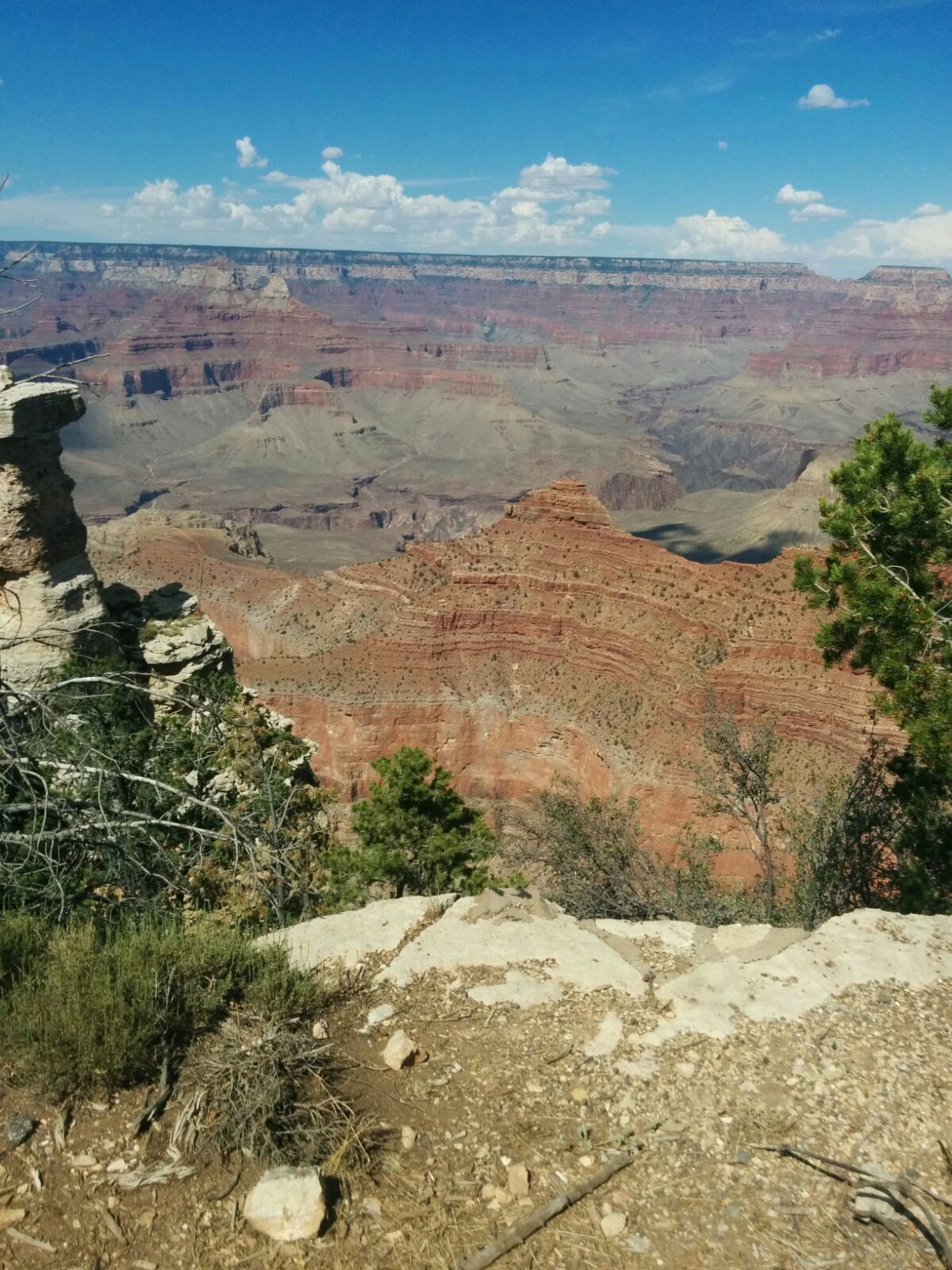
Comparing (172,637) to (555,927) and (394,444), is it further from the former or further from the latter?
(394,444)

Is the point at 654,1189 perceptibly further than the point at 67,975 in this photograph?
No

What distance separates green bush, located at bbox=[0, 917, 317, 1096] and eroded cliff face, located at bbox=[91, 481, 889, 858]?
2394 centimetres

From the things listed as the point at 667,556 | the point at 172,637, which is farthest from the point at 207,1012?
the point at 667,556

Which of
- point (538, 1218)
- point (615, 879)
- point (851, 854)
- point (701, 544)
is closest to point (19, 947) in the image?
point (538, 1218)

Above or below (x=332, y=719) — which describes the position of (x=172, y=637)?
above

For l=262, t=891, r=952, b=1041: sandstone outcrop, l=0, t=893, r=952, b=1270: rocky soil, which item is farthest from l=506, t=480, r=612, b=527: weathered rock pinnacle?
l=0, t=893, r=952, b=1270: rocky soil

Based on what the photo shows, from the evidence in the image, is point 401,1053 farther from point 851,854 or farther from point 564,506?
point 564,506

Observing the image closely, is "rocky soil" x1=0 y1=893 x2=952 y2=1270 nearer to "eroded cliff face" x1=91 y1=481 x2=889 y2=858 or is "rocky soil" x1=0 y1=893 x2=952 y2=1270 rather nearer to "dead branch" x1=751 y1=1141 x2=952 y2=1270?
"dead branch" x1=751 y1=1141 x2=952 y2=1270

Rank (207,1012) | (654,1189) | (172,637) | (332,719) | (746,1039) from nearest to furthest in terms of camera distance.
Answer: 1. (654,1189)
2. (207,1012)
3. (746,1039)
4. (172,637)
5. (332,719)

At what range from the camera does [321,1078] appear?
5.75m

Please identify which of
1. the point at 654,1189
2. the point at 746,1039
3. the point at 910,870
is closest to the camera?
the point at 654,1189

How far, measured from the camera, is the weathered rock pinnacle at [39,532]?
809 inches

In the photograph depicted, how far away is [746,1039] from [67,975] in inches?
217

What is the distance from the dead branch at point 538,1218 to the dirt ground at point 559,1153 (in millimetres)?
48
